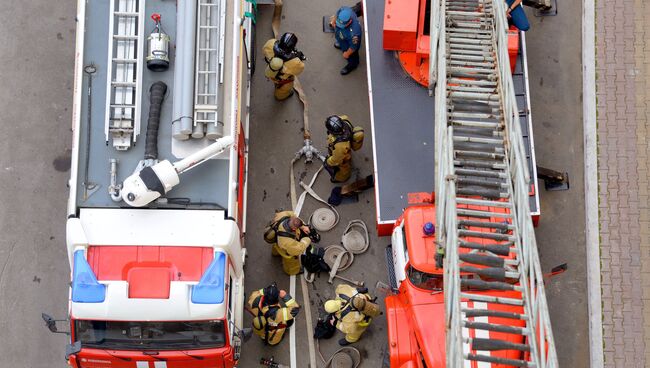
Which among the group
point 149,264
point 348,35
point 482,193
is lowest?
point 149,264

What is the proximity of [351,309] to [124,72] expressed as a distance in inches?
167

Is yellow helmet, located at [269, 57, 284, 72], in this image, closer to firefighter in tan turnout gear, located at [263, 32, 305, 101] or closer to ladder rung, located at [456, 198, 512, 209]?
firefighter in tan turnout gear, located at [263, 32, 305, 101]

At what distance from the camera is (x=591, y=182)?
41.0ft

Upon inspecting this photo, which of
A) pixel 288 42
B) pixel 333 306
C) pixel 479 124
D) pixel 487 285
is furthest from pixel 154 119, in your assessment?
pixel 487 285

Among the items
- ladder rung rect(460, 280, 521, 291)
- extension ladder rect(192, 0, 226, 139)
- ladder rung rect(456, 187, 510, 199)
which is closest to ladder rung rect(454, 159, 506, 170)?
ladder rung rect(456, 187, 510, 199)

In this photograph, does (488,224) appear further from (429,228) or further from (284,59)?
(284,59)

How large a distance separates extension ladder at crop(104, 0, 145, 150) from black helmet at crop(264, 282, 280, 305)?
2.56 meters

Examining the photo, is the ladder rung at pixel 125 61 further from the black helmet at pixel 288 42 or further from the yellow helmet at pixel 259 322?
the yellow helmet at pixel 259 322

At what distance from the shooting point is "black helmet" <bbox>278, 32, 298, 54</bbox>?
11.8 m

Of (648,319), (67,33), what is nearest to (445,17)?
(648,319)

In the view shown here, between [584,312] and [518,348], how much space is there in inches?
158

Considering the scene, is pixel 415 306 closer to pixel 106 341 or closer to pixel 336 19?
pixel 106 341

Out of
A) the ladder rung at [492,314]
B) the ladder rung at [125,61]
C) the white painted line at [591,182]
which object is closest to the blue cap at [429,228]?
the ladder rung at [492,314]

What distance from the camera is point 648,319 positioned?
11.8 meters
